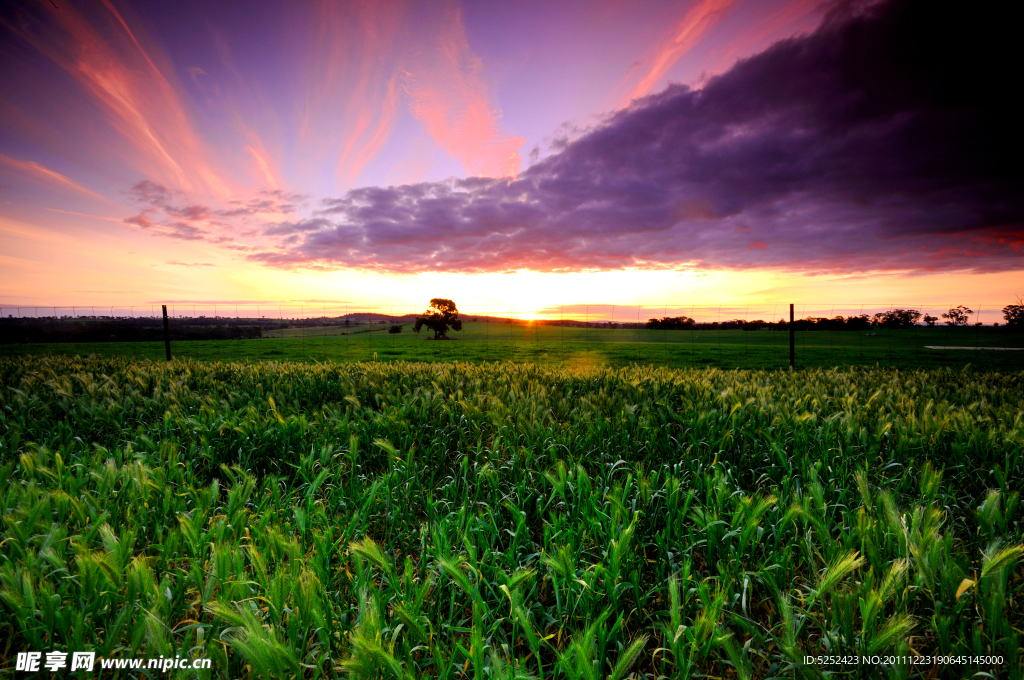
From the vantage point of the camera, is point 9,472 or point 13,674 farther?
point 9,472

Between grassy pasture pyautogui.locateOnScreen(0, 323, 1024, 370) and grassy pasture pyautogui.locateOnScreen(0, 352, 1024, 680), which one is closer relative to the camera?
grassy pasture pyautogui.locateOnScreen(0, 352, 1024, 680)

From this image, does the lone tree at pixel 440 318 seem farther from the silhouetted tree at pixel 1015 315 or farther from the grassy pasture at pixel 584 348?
A: the silhouetted tree at pixel 1015 315

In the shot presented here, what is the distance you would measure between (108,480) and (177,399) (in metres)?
3.28

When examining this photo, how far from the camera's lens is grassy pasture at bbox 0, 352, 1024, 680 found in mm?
1699

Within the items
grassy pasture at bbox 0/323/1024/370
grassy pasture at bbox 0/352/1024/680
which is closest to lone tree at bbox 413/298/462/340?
grassy pasture at bbox 0/323/1024/370

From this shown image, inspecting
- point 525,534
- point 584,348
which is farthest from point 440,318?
point 525,534

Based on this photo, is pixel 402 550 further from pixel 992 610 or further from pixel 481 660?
pixel 992 610

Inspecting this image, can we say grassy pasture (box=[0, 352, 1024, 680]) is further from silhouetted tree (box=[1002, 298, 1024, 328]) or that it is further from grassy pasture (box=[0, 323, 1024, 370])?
silhouetted tree (box=[1002, 298, 1024, 328])

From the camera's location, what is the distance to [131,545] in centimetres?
219

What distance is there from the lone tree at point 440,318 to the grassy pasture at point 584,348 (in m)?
1.90

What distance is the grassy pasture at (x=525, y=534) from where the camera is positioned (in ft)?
5.57

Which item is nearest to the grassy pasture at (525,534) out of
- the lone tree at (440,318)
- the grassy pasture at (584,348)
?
the grassy pasture at (584,348)

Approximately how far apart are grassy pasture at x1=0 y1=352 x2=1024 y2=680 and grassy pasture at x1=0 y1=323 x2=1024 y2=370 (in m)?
5.12

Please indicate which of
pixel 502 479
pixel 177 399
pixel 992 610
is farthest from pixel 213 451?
pixel 992 610
